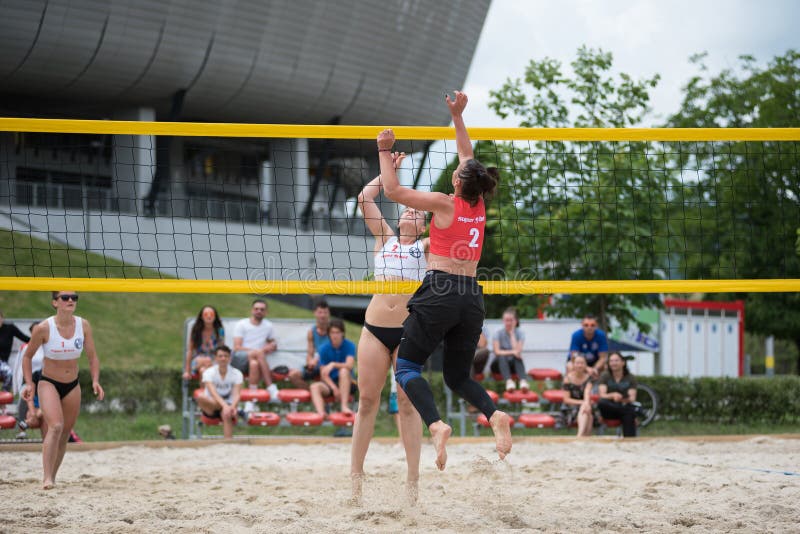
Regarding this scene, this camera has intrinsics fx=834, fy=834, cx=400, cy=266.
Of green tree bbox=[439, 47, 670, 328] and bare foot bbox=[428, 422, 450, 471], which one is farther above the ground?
green tree bbox=[439, 47, 670, 328]

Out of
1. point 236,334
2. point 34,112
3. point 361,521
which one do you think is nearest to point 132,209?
point 34,112

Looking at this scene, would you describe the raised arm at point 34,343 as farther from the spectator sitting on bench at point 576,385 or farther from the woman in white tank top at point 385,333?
the spectator sitting on bench at point 576,385

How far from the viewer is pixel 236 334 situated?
9914 millimetres

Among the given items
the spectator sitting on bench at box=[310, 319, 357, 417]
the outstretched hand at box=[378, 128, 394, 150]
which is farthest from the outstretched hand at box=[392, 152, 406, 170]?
the spectator sitting on bench at box=[310, 319, 357, 417]

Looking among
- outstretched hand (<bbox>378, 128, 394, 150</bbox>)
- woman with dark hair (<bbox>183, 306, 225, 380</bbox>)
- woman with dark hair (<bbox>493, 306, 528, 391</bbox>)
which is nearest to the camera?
outstretched hand (<bbox>378, 128, 394, 150</bbox>)

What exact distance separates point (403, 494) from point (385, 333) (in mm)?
1154

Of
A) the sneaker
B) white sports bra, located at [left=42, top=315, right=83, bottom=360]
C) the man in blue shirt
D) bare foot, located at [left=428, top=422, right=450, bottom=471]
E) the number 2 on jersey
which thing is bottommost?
the sneaker

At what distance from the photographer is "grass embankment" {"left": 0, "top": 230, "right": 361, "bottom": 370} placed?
17.8 m

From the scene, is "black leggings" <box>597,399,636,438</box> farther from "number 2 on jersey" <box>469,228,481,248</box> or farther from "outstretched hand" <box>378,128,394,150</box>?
"outstretched hand" <box>378,128,394,150</box>

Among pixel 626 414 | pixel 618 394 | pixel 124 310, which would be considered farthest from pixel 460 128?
pixel 124 310

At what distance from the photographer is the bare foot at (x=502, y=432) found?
4102 millimetres

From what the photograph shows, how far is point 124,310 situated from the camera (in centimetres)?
2028

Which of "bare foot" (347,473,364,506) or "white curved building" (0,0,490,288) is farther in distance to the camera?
"white curved building" (0,0,490,288)

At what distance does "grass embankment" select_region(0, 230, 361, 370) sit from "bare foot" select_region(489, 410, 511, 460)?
13754 mm
